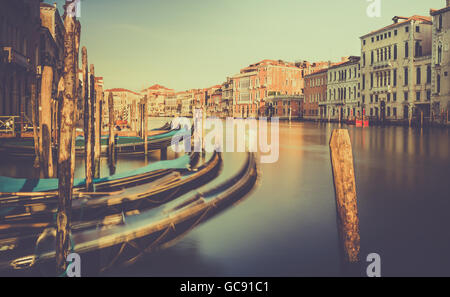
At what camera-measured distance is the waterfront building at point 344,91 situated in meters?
41.7

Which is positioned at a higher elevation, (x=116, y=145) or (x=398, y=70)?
(x=398, y=70)

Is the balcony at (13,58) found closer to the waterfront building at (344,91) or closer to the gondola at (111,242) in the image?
the gondola at (111,242)

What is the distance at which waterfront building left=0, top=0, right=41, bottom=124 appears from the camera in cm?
1388

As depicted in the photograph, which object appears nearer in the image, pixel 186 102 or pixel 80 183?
pixel 80 183

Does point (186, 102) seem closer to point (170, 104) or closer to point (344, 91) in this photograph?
point (170, 104)

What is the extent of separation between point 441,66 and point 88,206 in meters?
30.7

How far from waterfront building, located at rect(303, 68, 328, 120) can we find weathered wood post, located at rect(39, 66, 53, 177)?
42.6m

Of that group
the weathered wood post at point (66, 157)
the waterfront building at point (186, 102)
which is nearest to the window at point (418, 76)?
the weathered wood post at point (66, 157)

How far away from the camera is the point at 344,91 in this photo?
143 ft

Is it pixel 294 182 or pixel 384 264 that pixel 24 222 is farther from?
pixel 294 182

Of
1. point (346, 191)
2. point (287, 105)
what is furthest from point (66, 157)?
point (287, 105)

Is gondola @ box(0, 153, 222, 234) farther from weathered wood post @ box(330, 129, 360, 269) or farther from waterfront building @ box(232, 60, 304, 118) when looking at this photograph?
waterfront building @ box(232, 60, 304, 118)
